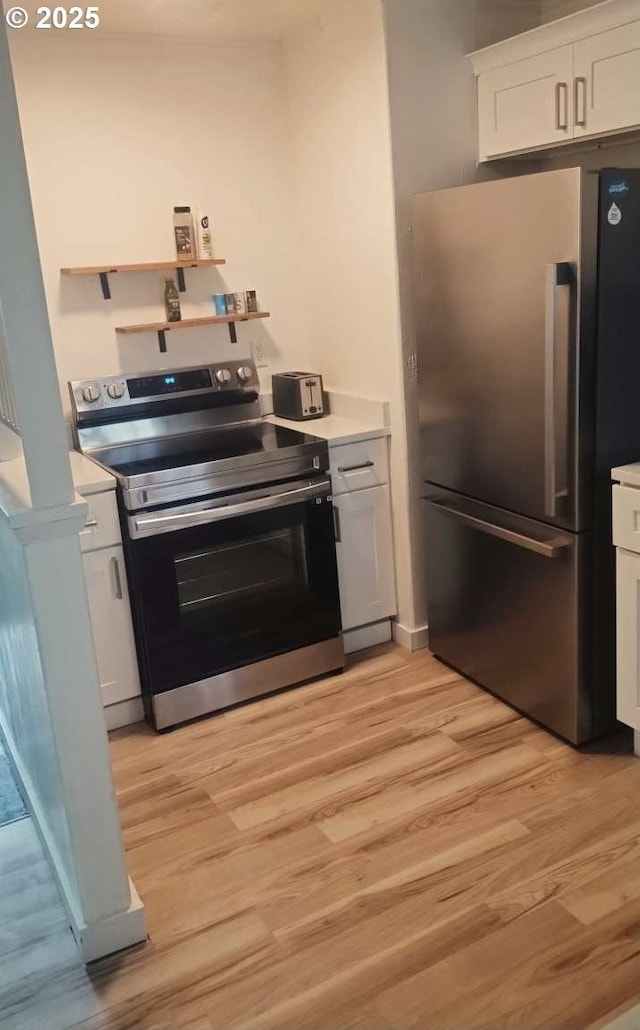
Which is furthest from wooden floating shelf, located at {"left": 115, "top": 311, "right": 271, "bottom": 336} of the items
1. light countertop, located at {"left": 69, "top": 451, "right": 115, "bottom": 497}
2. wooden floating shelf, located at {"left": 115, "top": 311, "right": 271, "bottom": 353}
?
light countertop, located at {"left": 69, "top": 451, "right": 115, "bottom": 497}

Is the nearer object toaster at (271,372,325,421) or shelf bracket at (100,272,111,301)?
shelf bracket at (100,272,111,301)

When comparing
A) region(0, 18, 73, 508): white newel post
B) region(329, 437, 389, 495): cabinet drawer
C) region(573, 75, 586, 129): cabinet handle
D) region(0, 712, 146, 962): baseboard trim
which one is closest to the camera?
region(0, 18, 73, 508): white newel post

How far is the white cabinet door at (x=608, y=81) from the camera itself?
8.31 feet

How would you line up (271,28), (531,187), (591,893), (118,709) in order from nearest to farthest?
(591,893) < (531,187) < (118,709) < (271,28)

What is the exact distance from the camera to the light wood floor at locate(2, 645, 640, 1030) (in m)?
1.88

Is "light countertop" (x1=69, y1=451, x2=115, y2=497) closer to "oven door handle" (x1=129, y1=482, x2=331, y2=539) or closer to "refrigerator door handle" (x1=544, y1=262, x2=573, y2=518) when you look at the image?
"oven door handle" (x1=129, y1=482, x2=331, y2=539)

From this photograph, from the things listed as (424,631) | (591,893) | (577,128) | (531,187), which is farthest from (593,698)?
(577,128)

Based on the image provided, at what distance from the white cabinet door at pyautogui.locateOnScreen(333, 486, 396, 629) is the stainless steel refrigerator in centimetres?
26

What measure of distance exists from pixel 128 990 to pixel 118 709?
3.93 ft

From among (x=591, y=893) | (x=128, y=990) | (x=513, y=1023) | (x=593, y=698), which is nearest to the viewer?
(x=513, y=1023)

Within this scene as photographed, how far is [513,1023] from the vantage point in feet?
5.88

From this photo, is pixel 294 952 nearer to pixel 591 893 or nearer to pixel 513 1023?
pixel 513 1023

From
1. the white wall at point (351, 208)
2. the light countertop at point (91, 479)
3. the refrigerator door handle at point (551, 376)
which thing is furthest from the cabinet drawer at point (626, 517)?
the light countertop at point (91, 479)

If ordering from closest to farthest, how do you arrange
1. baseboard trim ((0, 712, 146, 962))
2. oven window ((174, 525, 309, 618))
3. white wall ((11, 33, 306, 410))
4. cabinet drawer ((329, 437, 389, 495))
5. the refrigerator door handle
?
baseboard trim ((0, 712, 146, 962)) → the refrigerator door handle → oven window ((174, 525, 309, 618)) → white wall ((11, 33, 306, 410)) → cabinet drawer ((329, 437, 389, 495))
